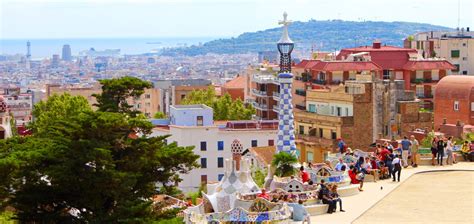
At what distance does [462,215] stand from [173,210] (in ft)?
23.2

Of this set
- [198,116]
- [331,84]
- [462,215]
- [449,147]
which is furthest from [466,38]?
[462,215]

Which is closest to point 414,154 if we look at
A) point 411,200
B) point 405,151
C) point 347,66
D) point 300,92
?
point 405,151

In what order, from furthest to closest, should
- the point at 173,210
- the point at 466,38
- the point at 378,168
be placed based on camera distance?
the point at 466,38 → the point at 378,168 → the point at 173,210

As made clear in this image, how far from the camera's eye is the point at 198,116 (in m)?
65.9

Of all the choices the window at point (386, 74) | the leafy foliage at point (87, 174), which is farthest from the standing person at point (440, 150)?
the window at point (386, 74)

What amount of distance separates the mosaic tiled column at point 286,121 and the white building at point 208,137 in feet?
94.0

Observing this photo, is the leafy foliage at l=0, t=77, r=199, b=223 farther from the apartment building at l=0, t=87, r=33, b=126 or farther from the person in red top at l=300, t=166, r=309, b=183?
the apartment building at l=0, t=87, r=33, b=126

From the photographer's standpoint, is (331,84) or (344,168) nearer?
(344,168)

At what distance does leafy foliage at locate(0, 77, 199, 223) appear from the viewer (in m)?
25.0

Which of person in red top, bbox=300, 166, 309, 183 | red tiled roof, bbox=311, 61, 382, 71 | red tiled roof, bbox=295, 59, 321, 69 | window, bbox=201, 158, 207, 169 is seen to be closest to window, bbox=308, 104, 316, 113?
window, bbox=201, 158, 207, 169

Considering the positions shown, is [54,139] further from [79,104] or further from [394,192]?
[79,104]

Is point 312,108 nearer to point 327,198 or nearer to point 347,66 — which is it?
point 347,66

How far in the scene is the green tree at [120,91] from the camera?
3022 cm

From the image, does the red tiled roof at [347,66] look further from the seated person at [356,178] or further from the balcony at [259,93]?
the seated person at [356,178]
